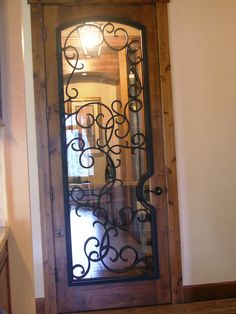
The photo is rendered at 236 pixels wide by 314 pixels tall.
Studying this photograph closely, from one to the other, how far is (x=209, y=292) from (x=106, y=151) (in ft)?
4.82

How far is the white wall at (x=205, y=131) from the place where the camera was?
3.21 m

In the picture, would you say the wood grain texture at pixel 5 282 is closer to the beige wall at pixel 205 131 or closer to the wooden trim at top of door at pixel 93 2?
the beige wall at pixel 205 131

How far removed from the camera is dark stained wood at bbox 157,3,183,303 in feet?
10.4

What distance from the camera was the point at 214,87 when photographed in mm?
3256

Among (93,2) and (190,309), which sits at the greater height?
(93,2)

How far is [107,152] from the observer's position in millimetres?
3113

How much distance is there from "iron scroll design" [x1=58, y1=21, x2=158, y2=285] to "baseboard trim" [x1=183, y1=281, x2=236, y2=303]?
1.37ft

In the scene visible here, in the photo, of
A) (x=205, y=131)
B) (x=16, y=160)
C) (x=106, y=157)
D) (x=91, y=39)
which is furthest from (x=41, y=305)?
(x=91, y=39)

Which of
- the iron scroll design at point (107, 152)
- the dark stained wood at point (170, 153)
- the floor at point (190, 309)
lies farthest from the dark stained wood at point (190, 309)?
the iron scroll design at point (107, 152)

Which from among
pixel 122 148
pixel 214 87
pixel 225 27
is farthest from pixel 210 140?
pixel 225 27

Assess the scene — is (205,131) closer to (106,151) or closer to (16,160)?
(106,151)

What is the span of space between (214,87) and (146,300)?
187 cm

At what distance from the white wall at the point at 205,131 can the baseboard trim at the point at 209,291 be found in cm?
5

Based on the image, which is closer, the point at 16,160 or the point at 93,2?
the point at 16,160
